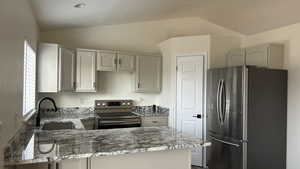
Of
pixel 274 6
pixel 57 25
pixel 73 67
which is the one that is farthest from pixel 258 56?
pixel 57 25

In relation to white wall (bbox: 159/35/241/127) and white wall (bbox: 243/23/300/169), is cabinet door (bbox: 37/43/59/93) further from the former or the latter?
Result: white wall (bbox: 243/23/300/169)

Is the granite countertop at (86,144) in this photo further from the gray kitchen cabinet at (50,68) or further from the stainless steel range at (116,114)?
the stainless steel range at (116,114)

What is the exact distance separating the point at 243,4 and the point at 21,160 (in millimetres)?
3579

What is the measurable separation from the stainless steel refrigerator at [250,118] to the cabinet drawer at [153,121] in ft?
3.85

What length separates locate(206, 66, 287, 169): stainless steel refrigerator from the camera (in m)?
3.14

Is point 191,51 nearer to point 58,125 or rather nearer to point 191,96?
point 191,96

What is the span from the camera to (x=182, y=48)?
4227 mm

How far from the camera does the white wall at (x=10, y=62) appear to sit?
1503mm

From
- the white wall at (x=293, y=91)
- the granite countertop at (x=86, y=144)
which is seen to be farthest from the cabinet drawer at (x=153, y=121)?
the white wall at (x=293, y=91)

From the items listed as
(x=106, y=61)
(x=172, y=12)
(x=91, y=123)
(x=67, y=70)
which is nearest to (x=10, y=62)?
(x=67, y=70)

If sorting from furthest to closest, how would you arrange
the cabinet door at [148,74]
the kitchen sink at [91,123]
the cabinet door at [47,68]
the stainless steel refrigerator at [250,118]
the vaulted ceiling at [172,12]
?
1. the cabinet door at [148,74]
2. the kitchen sink at [91,123]
3. the cabinet door at [47,68]
4. the stainless steel refrigerator at [250,118]
5. the vaulted ceiling at [172,12]

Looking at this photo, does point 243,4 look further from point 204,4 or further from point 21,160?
point 21,160

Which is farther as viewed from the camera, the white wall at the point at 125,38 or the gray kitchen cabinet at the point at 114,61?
the white wall at the point at 125,38

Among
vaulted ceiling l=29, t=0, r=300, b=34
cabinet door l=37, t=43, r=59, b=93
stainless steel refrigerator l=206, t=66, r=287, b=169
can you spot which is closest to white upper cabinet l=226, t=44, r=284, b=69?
stainless steel refrigerator l=206, t=66, r=287, b=169
